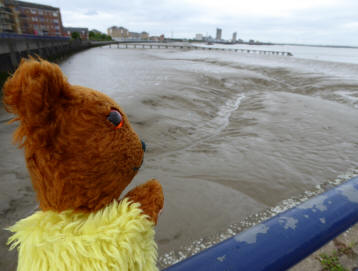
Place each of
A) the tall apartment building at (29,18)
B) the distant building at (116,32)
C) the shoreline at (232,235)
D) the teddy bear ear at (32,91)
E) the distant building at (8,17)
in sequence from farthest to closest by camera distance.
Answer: the distant building at (116,32)
the tall apartment building at (29,18)
the distant building at (8,17)
the shoreline at (232,235)
the teddy bear ear at (32,91)

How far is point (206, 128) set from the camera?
626 centimetres

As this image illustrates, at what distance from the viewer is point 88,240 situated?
54cm

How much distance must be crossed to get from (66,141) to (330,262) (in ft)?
7.84

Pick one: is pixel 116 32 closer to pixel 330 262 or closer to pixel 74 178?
pixel 330 262

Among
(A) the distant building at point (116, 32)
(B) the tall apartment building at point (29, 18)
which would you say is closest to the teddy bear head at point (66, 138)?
(B) the tall apartment building at point (29, 18)

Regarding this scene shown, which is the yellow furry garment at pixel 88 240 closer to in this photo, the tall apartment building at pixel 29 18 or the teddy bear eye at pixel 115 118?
the teddy bear eye at pixel 115 118

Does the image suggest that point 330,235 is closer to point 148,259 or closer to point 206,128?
point 148,259

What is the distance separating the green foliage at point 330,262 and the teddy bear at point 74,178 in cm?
200

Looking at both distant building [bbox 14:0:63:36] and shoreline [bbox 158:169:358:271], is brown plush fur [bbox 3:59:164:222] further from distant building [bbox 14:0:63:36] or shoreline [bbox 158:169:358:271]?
distant building [bbox 14:0:63:36]

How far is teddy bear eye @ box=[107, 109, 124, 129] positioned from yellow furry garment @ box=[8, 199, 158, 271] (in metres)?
0.23

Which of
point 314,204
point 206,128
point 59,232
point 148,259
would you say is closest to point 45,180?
point 59,232

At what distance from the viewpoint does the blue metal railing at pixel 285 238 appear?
0.66 metres

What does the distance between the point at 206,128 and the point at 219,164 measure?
81.4 inches

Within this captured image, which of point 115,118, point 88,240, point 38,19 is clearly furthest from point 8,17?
point 88,240
